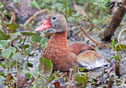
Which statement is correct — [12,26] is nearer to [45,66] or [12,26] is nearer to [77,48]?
[77,48]

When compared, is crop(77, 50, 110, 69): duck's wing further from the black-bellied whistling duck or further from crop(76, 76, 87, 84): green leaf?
crop(76, 76, 87, 84): green leaf

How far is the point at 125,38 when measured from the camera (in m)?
6.32

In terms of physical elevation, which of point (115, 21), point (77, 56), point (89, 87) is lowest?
point (89, 87)

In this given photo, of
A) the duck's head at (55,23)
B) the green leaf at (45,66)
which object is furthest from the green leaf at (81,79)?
the duck's head at (55,23)

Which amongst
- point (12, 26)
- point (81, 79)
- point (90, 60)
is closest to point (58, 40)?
point (90, 60)

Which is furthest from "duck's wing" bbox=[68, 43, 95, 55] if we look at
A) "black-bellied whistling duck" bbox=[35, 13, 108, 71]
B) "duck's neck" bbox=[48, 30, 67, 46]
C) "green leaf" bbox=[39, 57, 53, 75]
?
"green leaf" bbox=[39, 57, 53, 75]

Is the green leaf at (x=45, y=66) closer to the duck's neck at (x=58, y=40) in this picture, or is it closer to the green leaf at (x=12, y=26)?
the duck's neck at (x=58, y=40)

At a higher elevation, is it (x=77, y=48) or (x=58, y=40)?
(x=58, y=40)

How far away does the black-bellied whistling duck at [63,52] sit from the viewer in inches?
177

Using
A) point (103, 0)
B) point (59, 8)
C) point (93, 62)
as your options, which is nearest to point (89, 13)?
point (59, 8)

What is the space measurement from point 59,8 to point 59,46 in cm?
405

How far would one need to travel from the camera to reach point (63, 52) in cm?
455

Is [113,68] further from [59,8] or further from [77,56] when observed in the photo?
[59,8]

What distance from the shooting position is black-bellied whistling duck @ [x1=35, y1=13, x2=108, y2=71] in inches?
177
